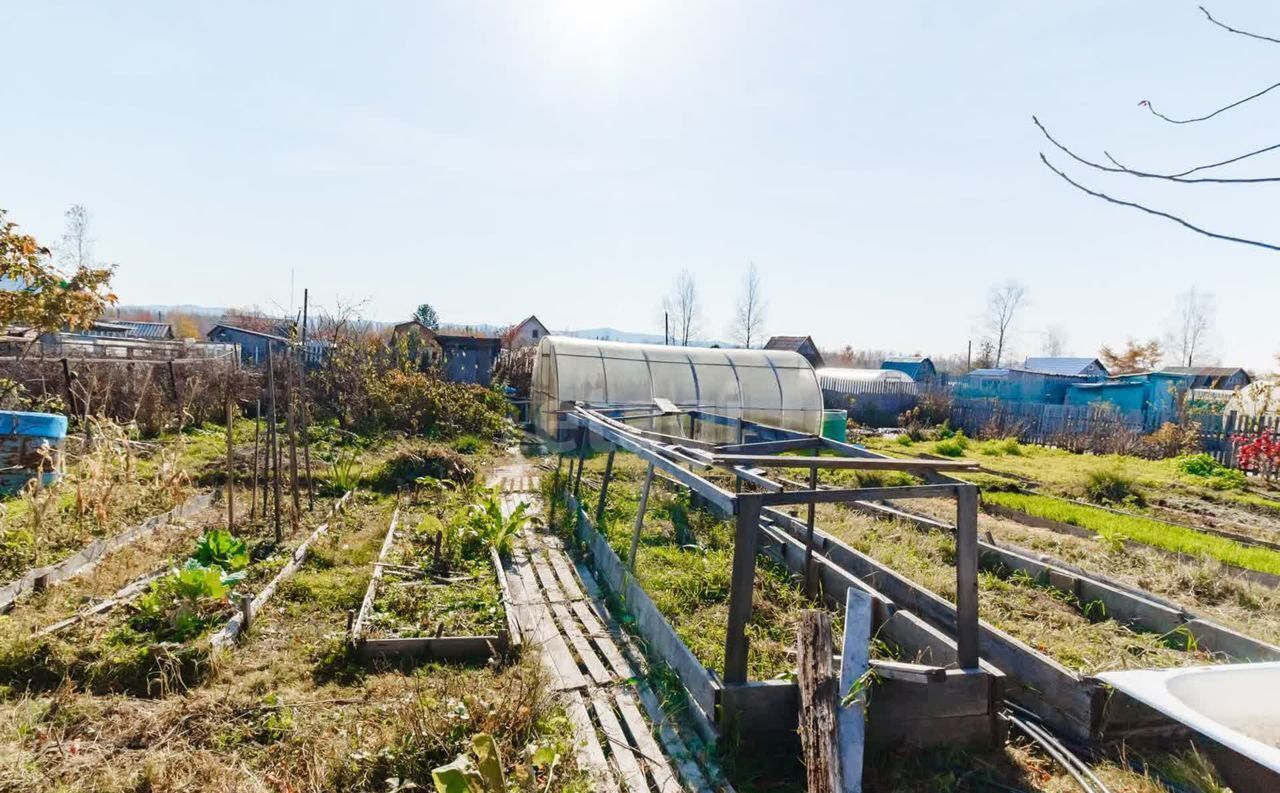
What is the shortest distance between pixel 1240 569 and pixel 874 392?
709 inches

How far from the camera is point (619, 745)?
3.41 metres

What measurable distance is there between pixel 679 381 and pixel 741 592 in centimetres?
997

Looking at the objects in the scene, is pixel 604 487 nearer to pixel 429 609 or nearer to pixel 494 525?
pixel 494 525

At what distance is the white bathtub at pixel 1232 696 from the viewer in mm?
2908

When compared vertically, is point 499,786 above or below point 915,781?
above

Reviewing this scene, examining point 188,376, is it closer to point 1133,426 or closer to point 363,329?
point 363,329

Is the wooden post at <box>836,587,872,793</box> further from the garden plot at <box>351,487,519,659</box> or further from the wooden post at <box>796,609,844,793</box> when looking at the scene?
the garden plot at <box>351,487,519,659</box>

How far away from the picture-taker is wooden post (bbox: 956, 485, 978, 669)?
11.3 ft

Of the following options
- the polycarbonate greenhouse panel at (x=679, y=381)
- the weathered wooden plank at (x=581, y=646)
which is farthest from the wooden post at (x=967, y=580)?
the polycarbonate greenhouse panel at (x=679, y=381)

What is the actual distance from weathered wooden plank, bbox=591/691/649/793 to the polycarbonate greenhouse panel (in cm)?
859

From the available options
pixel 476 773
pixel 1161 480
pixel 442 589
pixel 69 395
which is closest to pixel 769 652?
pixel 476 773

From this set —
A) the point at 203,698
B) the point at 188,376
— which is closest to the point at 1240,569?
the point at 203,698

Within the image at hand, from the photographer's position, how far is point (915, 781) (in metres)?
3.15

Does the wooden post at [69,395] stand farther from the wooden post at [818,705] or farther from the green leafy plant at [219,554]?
the wooden post at [818,705]
